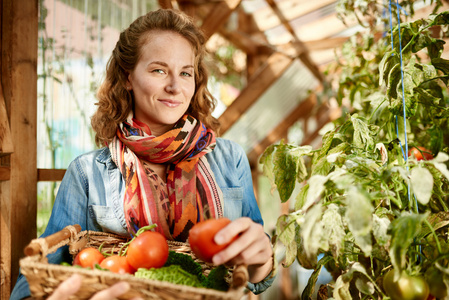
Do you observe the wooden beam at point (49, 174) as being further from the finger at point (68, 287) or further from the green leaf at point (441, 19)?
the green leaf at point (441, 19)

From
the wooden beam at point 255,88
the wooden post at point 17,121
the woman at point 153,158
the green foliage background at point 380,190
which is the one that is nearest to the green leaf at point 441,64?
the green foliage background at point 380,190

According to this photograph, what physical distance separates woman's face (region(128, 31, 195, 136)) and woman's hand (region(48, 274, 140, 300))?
63cm

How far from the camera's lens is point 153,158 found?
1.29 metres

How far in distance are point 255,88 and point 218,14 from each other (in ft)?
2.67

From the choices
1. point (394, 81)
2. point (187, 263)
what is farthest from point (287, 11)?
point (187, 263)

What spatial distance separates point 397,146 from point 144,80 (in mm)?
761

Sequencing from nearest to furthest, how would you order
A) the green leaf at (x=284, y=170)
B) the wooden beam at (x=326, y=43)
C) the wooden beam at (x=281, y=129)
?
1. the green leaf at (x=284, y=170)
2. the wooden beam at (x=326, y=43)
3. the wooden beam at (x=281, y=129)

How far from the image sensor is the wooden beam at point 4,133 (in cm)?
121

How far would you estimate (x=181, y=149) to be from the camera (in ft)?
4.18

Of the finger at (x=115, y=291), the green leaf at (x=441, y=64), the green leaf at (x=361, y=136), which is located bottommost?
the finger at (x=115, y=291)

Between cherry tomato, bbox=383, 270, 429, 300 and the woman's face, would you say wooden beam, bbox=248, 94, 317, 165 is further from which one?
cherry tomato, bbox=383, 270, 429, 300

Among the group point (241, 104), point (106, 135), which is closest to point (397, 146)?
point (106, 135)

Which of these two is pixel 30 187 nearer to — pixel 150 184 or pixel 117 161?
pixel 117 161

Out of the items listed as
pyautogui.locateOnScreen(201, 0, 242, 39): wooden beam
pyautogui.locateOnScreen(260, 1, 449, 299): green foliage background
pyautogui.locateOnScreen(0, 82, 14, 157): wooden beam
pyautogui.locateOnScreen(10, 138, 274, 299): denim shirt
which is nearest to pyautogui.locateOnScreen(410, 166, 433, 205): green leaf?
pyautogui.locateOnScreen(260, 1, 449, 299): green foliage background
